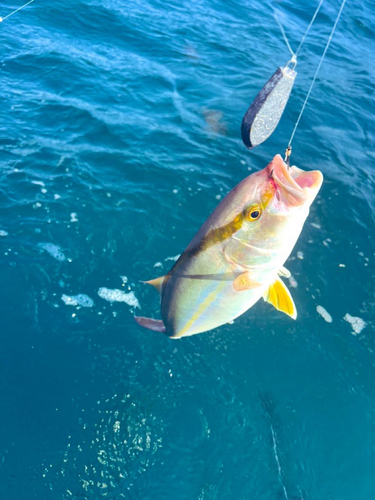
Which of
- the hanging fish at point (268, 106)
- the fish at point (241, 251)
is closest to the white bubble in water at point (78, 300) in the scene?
the fish at point (241, 251)

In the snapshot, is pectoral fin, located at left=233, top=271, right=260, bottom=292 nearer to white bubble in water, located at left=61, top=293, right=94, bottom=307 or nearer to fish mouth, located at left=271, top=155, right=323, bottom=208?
fish mouth, located at left=271, top=155, right=323, bottom=208

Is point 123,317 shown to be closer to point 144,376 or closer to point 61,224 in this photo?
point 144,376

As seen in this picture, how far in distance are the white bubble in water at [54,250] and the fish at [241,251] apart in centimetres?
333

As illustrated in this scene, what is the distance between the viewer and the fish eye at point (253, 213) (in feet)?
9.11

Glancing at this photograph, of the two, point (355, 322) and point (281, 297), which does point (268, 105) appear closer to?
point (281, 297)

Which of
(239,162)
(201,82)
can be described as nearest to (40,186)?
(239,162)

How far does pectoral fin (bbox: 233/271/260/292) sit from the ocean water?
282cm

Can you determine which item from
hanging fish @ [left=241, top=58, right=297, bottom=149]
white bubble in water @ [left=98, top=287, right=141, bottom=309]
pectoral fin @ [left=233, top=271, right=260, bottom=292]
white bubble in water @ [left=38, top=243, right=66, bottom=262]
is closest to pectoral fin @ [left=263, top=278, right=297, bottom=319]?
pectoral fin @ [left=233, top=271, right=260, bottom=292]

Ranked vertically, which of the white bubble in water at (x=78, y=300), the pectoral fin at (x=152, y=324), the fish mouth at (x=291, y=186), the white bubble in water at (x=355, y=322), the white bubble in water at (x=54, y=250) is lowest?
the white bubble in water at (x=78, y=300)

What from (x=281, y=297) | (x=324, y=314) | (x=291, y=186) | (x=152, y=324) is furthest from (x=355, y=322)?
(x=291, y=186)

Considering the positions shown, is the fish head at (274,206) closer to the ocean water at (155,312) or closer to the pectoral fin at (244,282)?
the pectoral fin at (244,282)

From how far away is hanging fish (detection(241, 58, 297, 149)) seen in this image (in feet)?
12.1

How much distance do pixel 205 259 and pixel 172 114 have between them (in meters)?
7.61

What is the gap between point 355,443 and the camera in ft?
17.4
